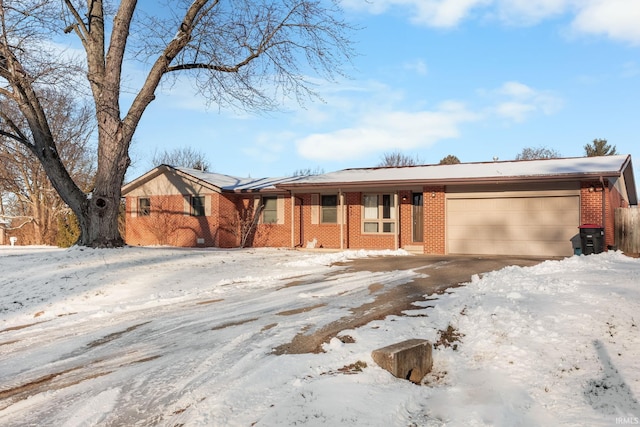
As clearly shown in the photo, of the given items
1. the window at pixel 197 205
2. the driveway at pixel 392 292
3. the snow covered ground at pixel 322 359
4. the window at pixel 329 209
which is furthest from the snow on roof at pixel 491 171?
the snow covered ground at pixel 322 359

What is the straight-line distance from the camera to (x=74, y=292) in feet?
27.9

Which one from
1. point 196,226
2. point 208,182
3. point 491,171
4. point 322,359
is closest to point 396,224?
point 491,171

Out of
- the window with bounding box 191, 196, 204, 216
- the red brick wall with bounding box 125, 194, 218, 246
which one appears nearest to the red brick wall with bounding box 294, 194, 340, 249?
the red brick wall with bounding box 125, 194, 218, 246

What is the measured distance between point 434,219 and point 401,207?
1.55 m

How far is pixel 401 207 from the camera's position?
1744 centimetres

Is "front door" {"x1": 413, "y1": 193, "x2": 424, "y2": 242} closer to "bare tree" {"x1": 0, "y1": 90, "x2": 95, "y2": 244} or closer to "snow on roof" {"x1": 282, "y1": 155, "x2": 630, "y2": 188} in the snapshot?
"snow on roof" {"x1": 282, "y1": 155, "x2": 630, "y2": 188}

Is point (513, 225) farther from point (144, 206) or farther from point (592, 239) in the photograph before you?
point (144, 206)

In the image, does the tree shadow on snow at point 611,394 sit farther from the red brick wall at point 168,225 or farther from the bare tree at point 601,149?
the bare tree at point 601,149

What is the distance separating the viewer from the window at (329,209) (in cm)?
1891

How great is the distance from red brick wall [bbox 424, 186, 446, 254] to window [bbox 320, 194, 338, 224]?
4019mm

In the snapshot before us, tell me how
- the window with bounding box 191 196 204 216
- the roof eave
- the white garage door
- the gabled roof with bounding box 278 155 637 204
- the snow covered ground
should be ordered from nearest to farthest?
the snow covered ground → the roof eave → the gabled roof with bounding box 278 155 637 204 → the white garage door → the window with bounding box 191 196 204 216

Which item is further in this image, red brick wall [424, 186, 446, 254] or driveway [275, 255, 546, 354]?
red brick wall [424, 186, 446, 254]

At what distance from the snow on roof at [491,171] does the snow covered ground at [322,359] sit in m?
7.14

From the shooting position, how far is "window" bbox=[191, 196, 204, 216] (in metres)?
21.7
